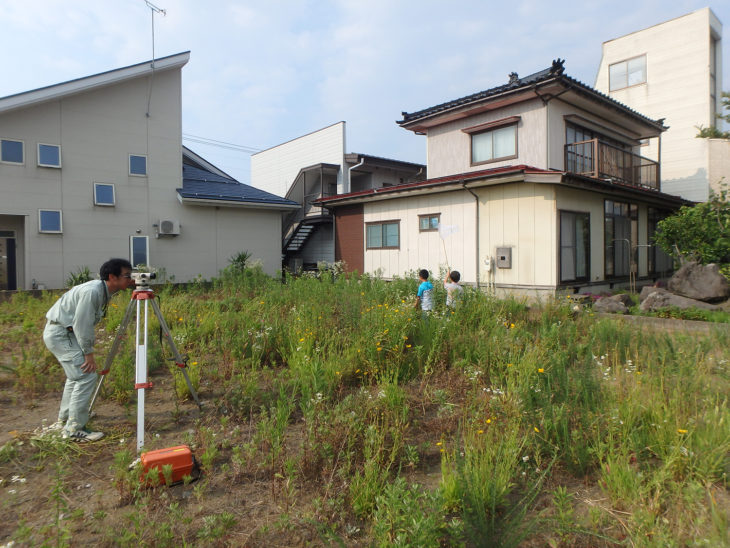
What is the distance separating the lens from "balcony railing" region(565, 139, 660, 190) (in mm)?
12352

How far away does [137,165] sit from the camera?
13.9 meters

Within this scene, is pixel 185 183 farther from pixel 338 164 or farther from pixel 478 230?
pixel 478 230

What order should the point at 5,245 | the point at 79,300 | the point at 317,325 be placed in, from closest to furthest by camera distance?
the point at 79,300 < the point at 317,325 < the point at 5,245

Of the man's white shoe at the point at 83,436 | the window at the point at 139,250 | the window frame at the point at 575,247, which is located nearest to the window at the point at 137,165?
the window at the point at 139,250

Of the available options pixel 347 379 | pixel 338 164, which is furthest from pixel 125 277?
pixel 338 164

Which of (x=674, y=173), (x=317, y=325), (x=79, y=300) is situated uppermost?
(x=674, y=173)

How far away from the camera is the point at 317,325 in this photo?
17.5 feet

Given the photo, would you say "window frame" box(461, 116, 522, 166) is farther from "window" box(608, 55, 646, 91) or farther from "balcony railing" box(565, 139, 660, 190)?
"window" box(608, 55, 646, 91)

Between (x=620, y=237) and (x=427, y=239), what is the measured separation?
5825 mm

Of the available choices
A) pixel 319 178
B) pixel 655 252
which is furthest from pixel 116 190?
pixel 655 252

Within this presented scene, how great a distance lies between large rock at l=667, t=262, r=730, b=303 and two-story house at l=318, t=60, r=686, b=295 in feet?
6.19

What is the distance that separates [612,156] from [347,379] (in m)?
13.3

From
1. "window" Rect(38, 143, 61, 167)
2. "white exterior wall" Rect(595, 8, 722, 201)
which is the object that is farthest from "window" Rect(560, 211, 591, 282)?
"window" Rect(38, 143, 61, 167)

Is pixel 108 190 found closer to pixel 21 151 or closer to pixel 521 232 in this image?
pixel 21 151
